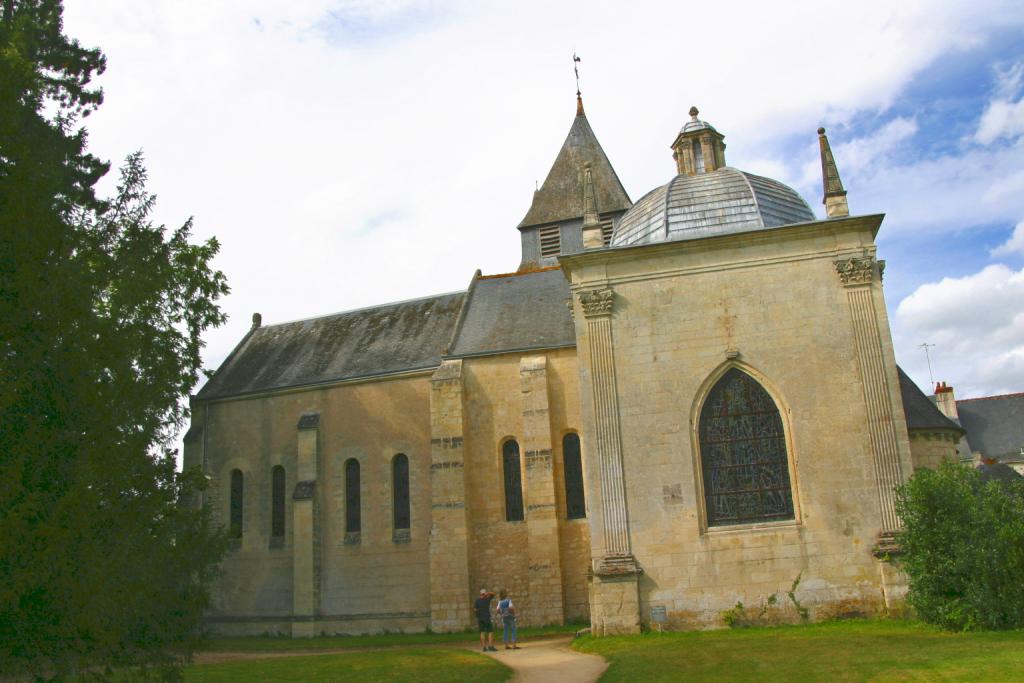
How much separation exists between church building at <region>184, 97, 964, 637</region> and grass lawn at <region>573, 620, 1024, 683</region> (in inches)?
45.2

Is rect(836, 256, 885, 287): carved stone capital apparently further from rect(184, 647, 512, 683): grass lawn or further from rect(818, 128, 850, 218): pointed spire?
rect(184, 647, 512, 683): grass lawn

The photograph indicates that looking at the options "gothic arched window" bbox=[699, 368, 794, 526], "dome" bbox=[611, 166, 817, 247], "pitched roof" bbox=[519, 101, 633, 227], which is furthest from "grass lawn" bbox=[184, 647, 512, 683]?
"pitched roof" bbox=[519, 101, 633, 227]

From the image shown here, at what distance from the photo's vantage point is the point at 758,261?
17.1 metres

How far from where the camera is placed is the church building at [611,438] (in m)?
15.8

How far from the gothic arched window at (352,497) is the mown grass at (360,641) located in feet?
10.7

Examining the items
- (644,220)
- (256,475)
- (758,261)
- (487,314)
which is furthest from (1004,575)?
(256,475)

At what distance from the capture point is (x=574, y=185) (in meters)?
33.9

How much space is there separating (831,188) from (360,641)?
52.2 ft

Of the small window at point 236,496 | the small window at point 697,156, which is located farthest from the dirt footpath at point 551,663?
the small window at point 236,496

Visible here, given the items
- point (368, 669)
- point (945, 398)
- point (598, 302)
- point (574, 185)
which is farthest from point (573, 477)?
point (945, 398)

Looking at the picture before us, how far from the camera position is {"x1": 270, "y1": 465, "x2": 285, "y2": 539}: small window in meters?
26.2

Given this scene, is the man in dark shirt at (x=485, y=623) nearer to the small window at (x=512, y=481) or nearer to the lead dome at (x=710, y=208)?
the small window at (x=512, y=481)

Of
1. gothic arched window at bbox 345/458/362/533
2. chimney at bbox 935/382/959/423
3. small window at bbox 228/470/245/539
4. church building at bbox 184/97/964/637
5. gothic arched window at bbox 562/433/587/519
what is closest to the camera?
church building at bbox 184/97/964/637

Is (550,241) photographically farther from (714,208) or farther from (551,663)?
(551,663)
